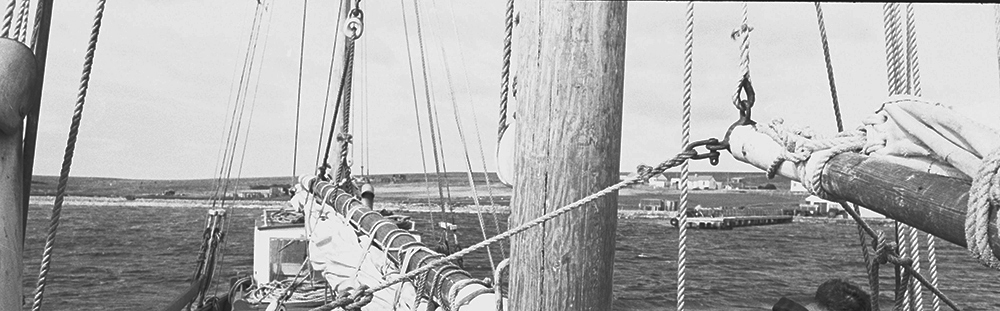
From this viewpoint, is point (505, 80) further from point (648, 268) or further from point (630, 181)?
point (648, 268)

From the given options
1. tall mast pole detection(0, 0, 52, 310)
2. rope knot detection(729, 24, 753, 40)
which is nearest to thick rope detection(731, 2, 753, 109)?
rope knot detection(729, 24, 753, 40)

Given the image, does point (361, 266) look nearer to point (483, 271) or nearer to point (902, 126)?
point (902, 126)

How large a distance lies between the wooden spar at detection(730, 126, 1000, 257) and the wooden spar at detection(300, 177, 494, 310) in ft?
6.21

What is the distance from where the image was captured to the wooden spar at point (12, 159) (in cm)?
186

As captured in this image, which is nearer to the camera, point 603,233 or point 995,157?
point 995,157

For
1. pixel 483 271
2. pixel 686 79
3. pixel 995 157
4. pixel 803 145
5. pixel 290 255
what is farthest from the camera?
pixel 483 271

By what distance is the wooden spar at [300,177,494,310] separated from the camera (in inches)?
148

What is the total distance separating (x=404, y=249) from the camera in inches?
184

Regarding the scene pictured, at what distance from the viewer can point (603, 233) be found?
2008mm

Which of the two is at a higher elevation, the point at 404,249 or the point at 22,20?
the point at 22,20

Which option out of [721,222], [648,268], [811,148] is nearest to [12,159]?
[811,148]

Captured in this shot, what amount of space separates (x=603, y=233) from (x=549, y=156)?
0.26m

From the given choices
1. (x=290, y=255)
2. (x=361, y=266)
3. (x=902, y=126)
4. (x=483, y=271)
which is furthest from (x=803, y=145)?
(x=483, y=271)

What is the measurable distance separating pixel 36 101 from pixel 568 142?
57.0 inches
